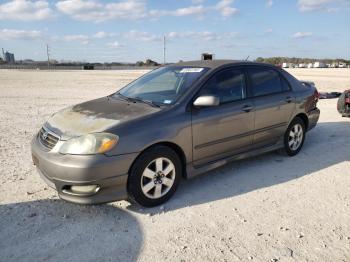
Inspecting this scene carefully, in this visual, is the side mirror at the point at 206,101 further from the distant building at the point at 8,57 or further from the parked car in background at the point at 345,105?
the distant building at the point at 8,57

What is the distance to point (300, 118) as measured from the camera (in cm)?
576

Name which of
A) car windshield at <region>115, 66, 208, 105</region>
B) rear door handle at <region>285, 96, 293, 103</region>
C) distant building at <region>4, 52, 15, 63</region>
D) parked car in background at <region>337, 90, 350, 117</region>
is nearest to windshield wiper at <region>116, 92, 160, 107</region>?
car windshield at <region>115, 66, 208, 105</region>

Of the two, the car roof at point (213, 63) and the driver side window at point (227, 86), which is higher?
the car roof at point (213, 63)

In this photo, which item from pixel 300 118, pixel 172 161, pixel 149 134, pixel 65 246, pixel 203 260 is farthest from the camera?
pixel 300 118

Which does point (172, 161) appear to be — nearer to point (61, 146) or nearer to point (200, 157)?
point (200, 157)

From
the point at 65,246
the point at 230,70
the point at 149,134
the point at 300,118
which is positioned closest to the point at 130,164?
the point at 149,134

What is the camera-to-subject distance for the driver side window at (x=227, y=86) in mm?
4344

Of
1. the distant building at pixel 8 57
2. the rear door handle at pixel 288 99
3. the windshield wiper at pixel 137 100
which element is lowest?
the rear door handle at pixel 288 99

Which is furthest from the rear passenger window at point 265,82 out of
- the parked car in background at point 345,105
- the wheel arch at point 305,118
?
the parked car in background at point 345,105

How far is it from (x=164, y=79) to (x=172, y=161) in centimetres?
146

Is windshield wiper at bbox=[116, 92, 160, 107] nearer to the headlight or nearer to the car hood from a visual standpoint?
the car hood

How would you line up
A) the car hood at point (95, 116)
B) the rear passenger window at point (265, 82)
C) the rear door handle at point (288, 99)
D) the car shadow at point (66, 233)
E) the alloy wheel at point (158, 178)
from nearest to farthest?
the car shadow at point (66, 233) → the car hood at point (95, 116) → the alloy wheel at point (158, 178) → the rear passenger window at point (265, 82) → the rear door handle at point (288, 99)

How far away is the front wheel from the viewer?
18.1ft

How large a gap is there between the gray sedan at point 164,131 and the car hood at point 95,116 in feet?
0.04
